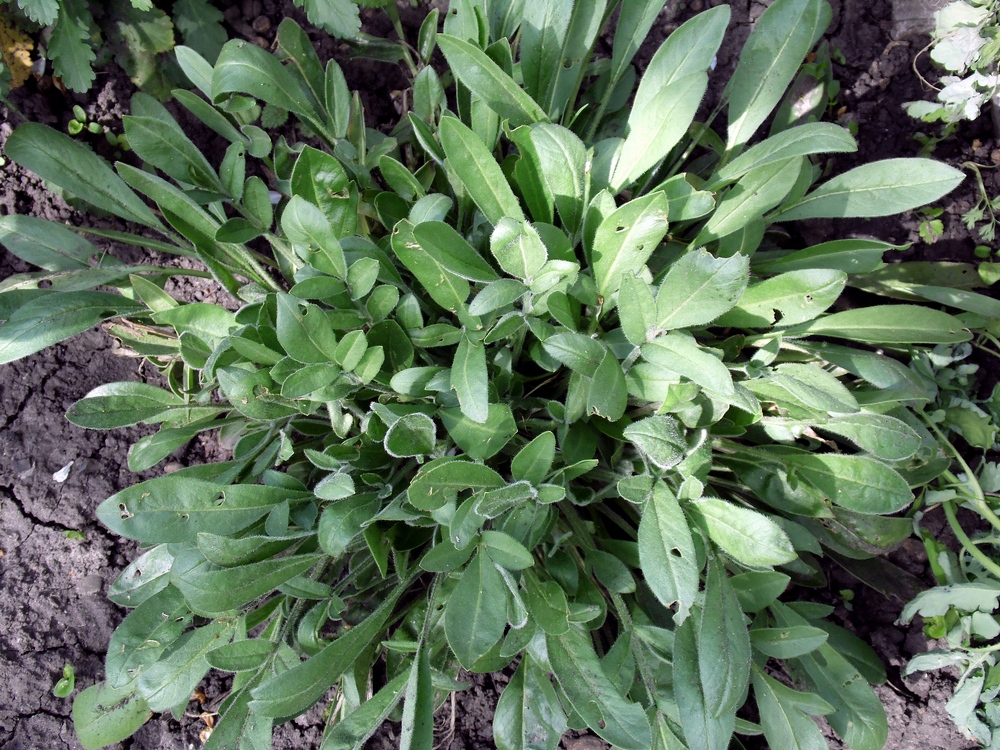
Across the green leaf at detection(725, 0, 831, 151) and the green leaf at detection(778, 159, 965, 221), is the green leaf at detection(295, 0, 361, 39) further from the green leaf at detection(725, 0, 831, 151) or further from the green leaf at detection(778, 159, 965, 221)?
the green leaf at detection(778, 159, 965, 221)

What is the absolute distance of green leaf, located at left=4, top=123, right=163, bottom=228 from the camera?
1255 millimetres

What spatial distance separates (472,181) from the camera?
1079 mm

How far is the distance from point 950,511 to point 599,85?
3.72ft

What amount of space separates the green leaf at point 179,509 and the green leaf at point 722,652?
703 mm

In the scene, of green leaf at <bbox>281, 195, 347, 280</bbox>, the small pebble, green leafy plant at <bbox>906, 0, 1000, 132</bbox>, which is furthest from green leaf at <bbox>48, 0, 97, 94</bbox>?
green leafy plant at <bbox>906, 0, 1000, 132</bbox>

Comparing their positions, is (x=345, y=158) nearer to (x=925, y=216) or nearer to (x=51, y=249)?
(x=51, y=249)

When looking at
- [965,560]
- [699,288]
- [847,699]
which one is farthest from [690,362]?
[965,560]

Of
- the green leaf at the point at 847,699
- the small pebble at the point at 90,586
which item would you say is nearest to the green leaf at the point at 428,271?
the green leaf at the point at 847,699

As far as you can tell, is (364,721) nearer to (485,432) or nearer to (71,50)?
(485,432)

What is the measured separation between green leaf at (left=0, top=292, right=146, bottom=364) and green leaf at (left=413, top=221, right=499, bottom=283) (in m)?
0.62

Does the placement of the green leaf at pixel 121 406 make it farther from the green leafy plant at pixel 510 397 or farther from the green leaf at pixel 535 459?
the green leaf at pixel 535 459

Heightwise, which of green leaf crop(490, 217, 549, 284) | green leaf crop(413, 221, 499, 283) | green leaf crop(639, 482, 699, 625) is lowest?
green leaf crop(639, 482, 699, 625)

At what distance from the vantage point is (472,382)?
3.36ft

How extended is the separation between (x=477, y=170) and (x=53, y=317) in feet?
2.60
